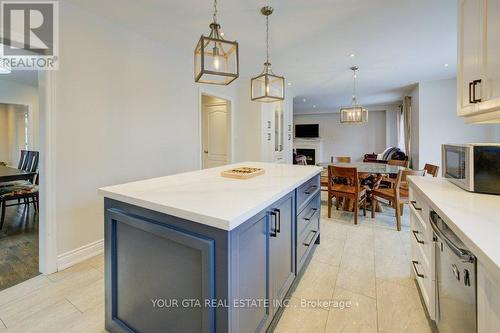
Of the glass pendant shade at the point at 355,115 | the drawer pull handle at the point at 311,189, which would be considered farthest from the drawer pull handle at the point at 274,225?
the glass pendant shade at the point at 355,115

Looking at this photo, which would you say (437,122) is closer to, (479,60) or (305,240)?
(479,60)

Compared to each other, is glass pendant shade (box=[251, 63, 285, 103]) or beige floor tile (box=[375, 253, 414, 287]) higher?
glass pendant shade (box=[251, 63, 285, 103])

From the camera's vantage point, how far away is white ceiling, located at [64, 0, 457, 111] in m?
2.38

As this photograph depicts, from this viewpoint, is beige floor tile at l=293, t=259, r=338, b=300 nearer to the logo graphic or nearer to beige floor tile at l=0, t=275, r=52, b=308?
beige floor tile at l=0, t=275, r=52, b=308

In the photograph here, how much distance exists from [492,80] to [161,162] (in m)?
3.27

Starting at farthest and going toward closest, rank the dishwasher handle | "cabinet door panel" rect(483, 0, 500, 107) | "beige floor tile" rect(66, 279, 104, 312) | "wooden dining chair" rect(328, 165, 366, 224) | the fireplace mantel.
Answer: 1. the fireplace mantel
2. "wooden dining chair" rect(328, 165, 366, 224)
3. "beige floor tile" rect(66, 279, 104, 312)
4. "cabinet door panel" rect(483, 0, 500, 107)
5. the dishwasher handle

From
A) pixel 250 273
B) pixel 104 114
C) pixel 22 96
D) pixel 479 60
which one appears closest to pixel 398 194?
pixel 479 60

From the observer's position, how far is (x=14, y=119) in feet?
21.4

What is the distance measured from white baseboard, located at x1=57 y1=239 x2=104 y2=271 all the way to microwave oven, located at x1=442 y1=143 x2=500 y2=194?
327 centimetres

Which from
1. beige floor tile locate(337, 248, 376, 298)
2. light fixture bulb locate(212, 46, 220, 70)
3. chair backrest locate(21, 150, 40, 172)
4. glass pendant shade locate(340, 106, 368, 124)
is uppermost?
glass pendant shade locate(340, 106, 368, 124)

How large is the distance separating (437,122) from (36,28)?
684 centimetres

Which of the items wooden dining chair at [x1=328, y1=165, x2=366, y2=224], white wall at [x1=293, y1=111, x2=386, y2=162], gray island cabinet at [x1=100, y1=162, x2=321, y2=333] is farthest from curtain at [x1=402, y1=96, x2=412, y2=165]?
gray island cabinet at [x1=100, y1=162, x2=321, y2=333]

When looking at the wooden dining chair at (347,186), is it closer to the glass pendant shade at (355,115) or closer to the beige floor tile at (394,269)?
the beige floor tile at (394,269)

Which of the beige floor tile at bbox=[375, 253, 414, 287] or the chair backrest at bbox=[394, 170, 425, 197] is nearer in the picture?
the beige floor tile at bbox=[375, 253, 414, 287]
